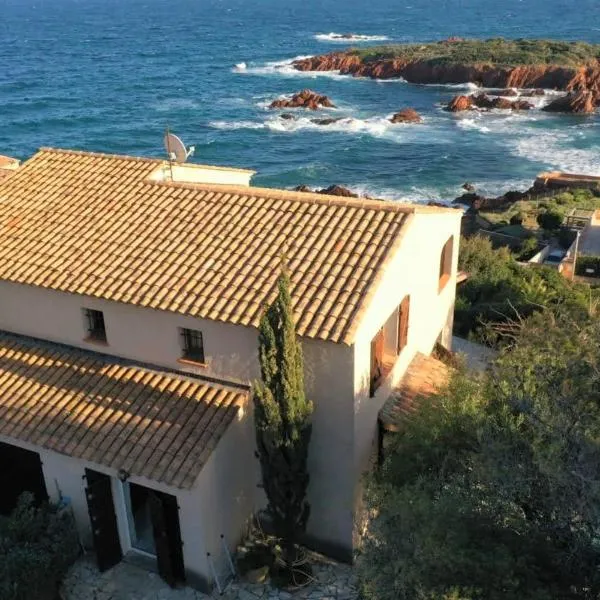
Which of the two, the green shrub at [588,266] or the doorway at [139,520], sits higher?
the doorway at [139,520]

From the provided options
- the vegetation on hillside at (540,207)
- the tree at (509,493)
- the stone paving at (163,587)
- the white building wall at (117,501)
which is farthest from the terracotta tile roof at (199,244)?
the vegetation on hillside at (540,207)

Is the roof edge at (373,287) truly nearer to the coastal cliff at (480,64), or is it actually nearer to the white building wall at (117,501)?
the white building wall at (117,501)

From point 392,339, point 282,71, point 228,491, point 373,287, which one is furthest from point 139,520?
point 282,71

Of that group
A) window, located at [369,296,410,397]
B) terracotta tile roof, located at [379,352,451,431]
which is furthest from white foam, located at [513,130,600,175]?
window, located at [369,296,410,397]

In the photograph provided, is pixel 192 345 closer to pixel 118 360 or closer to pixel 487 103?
pixel 118 360

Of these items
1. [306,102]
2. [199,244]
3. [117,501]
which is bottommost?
[306,102]

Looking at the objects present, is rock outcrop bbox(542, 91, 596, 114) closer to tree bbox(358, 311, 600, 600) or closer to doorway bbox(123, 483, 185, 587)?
tree bbox(358, 311, 600, 600)
